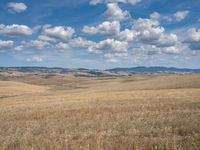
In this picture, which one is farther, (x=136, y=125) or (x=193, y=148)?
(x=136, y=125)

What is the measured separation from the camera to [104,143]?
11.5 meters

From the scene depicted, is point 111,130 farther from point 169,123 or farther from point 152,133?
point 169,123

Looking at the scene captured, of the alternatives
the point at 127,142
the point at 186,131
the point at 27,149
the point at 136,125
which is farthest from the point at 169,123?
the point at 27,149

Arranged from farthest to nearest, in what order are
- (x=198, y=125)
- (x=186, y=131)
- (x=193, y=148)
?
1. (x=198, y=125)
2. (x=186, y=131)
3. (x=193, y=148)

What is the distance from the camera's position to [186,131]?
13.6 meters

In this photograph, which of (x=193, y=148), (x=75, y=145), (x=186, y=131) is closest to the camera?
(x=193, y=148)

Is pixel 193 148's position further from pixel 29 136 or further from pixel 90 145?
pixel 29 136

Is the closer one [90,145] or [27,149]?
[27,149]

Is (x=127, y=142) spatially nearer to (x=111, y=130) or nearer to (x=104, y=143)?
(x=104, y=143)

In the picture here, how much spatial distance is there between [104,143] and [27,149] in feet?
8.52

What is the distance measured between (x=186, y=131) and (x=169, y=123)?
2598mm

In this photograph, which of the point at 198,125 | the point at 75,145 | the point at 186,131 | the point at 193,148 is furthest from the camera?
the point at 198,125

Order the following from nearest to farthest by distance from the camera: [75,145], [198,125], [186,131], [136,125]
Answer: [75,145] < [186,131] < [198,125] < [136,125]

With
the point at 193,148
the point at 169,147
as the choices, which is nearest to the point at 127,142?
the point at 169,147
